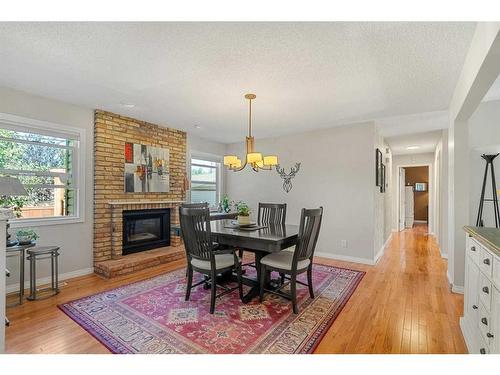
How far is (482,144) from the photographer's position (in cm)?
350

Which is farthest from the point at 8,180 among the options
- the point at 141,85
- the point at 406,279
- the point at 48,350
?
the point at 406,279

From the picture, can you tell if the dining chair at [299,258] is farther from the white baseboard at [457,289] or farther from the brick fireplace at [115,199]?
the brick fireplace at [115,199]

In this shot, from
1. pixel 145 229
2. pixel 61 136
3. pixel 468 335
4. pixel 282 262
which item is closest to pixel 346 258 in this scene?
pixel 282 262

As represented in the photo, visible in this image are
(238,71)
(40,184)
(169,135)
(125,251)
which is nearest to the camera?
(238,71)

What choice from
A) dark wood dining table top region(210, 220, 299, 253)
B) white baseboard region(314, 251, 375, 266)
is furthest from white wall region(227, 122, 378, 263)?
dark wood dining table top region(210, 220, 299, 253)

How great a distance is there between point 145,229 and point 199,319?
262 cm

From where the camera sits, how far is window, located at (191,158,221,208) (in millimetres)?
5707

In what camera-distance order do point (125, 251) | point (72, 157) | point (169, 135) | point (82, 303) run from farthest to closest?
1. point (169, 135)
2. point (125, 251)
3. point (72, 157)
4. point (82, 303)

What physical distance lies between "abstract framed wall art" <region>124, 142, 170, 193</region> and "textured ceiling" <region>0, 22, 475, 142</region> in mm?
754

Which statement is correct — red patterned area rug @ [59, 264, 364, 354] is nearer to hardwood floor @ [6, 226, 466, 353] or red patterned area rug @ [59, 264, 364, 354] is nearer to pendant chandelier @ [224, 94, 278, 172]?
hardwood floor @ [6, 226, 466, 353]

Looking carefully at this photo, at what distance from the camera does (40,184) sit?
3404 mm

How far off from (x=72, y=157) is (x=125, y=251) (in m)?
1.65

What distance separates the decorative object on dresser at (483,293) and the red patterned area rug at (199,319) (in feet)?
3.42
